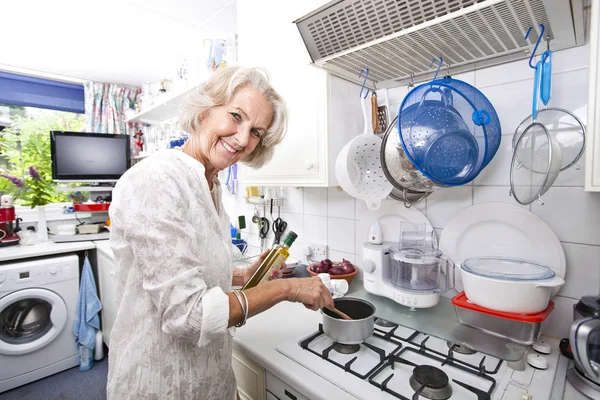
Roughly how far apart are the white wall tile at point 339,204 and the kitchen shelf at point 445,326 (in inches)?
14.8

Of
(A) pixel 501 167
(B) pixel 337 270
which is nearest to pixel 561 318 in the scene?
(A) pixel 501 167

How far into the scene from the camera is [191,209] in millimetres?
726

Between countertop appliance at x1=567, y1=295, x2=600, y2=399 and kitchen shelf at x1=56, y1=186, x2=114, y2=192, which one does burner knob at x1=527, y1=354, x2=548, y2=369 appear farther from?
kitchen shelf at x1=56, y1=186, x2=114, y2=192

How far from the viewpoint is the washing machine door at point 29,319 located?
2012 millimetres

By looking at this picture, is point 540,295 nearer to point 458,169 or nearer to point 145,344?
point 458,169

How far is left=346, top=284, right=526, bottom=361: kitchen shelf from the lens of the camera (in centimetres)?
85

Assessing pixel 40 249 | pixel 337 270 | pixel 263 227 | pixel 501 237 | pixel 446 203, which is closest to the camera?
pixel 501 237

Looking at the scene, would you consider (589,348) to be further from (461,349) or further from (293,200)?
(293,200)

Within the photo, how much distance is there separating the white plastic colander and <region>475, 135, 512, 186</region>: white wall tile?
1.05 feet

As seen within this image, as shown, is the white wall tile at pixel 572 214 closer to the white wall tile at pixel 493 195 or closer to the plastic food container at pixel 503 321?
the white wall tile at pixel 493 195

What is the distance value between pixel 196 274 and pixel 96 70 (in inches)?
113

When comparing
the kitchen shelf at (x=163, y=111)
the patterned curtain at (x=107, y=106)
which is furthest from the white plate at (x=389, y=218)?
the patterned curtain at (x=107, y=106)

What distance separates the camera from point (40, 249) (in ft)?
7.20

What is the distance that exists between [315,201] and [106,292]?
74.4 inches
